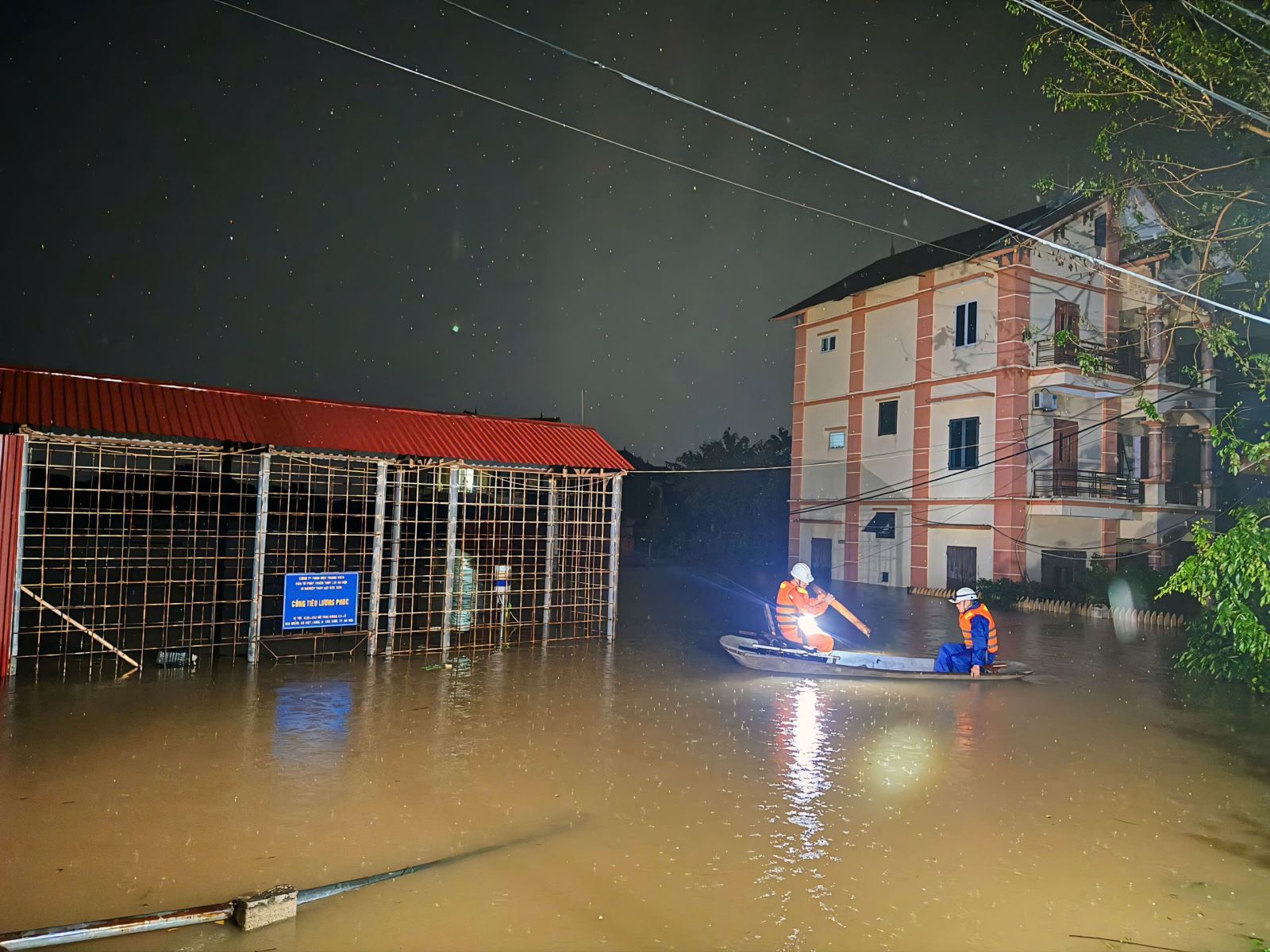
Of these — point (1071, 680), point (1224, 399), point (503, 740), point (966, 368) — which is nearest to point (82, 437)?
point (503, 740)

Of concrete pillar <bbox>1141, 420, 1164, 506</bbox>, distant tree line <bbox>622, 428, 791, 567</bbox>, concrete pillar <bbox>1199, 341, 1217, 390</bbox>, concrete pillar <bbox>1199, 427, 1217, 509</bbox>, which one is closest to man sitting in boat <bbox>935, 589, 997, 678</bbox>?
concrete pillar <bbox>1141, 420, 1164, 506</bbox>

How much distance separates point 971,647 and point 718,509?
133ft

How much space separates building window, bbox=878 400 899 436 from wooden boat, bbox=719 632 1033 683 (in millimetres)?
19590

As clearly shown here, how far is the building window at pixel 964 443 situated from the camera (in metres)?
30.8

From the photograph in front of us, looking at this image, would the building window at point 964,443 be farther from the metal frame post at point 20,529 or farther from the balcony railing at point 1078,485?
the metal frame post at point 20,529

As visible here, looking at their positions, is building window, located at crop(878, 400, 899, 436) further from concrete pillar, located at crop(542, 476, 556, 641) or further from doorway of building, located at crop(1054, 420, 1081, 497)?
concrete pillar, located at crop(542, 476, 556, 641)

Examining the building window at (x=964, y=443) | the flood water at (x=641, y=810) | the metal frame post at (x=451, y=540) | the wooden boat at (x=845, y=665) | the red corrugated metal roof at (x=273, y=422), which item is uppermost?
the building window at (x=964, y=443)

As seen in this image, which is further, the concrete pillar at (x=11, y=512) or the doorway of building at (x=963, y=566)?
the doorway of building at (x=963, y=566)

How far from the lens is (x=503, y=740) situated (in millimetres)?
10359

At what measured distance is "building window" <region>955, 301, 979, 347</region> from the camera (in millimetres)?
30969

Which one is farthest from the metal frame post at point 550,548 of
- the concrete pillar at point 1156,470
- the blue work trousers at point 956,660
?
the concrete pillar at point 1156,470

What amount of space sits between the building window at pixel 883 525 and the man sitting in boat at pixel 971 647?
19.5 metres

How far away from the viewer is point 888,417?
34125 mm

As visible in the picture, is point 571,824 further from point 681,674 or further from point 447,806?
point 681,674
